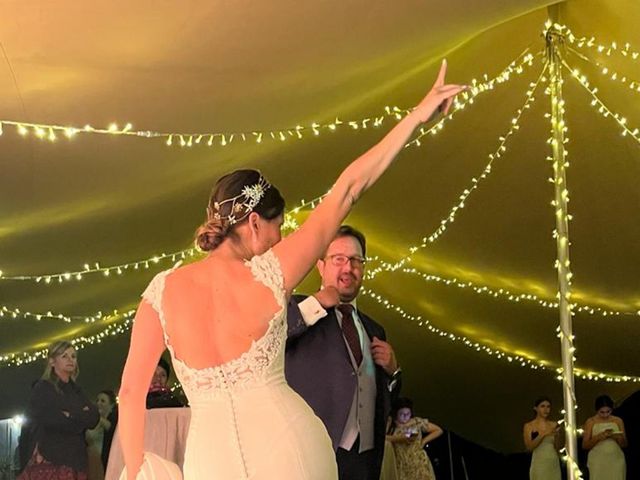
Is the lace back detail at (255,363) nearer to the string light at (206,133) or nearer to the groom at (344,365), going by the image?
the groom at (344,365)

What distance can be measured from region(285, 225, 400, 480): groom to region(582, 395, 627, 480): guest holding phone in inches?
209

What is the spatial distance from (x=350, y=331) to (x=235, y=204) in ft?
4.75

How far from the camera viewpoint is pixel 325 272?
3.68m

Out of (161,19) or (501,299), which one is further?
(501,299)

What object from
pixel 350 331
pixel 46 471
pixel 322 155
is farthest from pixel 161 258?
pixel 350 331

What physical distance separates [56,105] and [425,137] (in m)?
3.01

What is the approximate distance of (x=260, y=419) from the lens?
2.26 metres

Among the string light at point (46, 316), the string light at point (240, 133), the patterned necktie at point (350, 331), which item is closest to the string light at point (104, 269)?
the string light at point (46, 316)

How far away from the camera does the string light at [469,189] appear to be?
611 cm

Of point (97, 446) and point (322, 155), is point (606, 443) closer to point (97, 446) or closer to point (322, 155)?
point (97, 446)

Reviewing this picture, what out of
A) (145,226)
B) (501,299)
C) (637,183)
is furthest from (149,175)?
(501,299)

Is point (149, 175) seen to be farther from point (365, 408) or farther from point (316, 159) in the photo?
point (365, 408)

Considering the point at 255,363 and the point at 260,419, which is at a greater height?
the point at 255,363

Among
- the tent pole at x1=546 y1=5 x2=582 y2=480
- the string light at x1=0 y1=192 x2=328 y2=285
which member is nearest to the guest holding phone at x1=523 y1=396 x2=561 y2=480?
the string light at x1=0 y1=192 x2=328 y2=285
